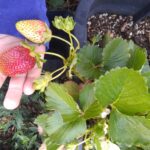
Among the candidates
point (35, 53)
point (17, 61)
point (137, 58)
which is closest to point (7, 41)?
point (17, 61)

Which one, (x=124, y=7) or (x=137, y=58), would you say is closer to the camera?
(x=137, y=58)

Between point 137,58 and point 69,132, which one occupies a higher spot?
point 137,58

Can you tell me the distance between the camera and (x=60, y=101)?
669 millimetres

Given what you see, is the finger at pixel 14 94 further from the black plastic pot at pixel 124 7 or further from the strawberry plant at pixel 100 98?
the black plastic pot at pixel 124 7

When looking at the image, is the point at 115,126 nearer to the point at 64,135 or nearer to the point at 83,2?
the point at 64,135

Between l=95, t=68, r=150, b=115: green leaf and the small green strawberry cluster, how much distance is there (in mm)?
119

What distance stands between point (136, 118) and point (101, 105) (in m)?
0.06

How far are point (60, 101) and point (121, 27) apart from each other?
0.43m

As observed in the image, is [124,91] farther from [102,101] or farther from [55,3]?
[55,3]

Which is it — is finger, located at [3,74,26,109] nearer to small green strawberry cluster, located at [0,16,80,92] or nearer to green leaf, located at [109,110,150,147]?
small green strawberry cluster, located at [0,16,80,92]

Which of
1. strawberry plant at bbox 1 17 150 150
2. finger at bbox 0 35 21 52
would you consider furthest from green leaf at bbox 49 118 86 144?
finger at bbox 0 35 21 52

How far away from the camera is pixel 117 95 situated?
2.01 feet

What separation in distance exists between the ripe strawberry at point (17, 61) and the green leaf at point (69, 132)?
18cm

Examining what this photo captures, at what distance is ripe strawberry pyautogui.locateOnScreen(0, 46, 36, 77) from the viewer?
31.0 inches
